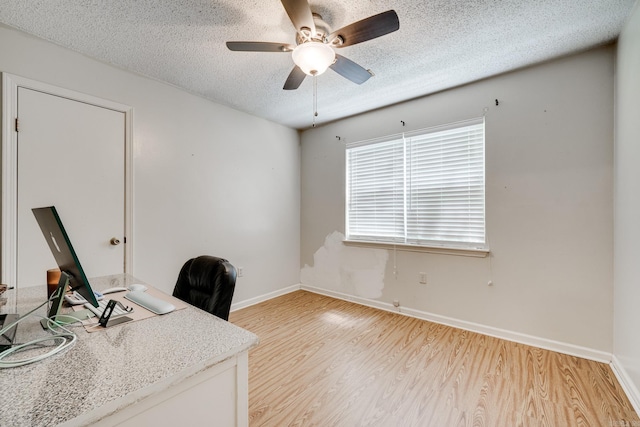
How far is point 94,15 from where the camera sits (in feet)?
5.98

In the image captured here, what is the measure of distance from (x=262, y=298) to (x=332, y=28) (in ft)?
10.5

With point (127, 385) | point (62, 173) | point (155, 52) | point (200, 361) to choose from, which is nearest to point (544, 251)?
point (200, 361)

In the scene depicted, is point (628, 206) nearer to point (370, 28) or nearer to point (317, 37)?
point (370, 28)

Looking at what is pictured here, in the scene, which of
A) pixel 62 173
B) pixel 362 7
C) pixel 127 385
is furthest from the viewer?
pixel 62 173

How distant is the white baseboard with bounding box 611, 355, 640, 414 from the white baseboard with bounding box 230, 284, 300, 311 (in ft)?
11.2

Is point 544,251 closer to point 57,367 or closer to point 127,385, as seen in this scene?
point 127,385

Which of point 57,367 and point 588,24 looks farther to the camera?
point 588,24

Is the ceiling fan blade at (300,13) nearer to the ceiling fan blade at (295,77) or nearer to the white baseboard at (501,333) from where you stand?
the ceiling fan blade at (295,77)

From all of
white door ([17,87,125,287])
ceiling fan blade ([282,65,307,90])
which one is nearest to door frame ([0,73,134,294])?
white door ([17,87,125,287])

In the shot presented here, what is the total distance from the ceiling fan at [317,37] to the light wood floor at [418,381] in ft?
7.22

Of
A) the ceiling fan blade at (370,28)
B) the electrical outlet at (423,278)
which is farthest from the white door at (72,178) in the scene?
the electrical outlet at (423,278)

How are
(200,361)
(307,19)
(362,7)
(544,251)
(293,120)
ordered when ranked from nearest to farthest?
(200,361), (307,19), (362,7), (544,251), (293,120)

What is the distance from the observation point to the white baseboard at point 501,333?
2.20m

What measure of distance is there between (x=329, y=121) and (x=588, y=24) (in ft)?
8.74
